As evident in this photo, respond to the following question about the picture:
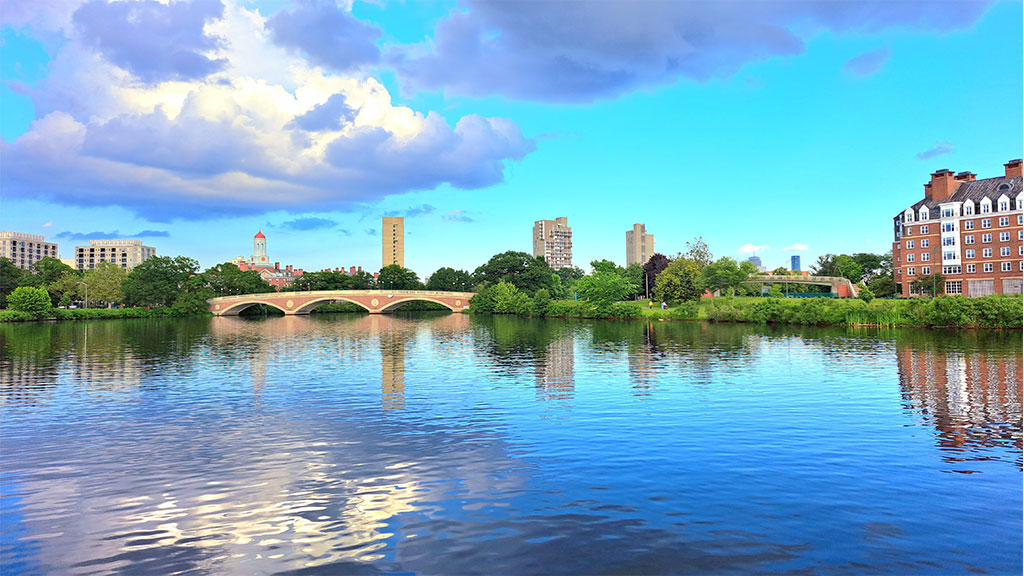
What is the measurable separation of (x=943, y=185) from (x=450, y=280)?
114 meters

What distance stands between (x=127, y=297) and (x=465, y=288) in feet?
262

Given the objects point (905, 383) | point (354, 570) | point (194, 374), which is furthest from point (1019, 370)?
point (194, 374)

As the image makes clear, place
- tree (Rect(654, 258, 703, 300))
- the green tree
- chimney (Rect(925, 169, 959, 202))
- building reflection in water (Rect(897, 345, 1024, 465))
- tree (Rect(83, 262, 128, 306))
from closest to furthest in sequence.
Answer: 1. building reflection in water (Rect(897, 345, 1024, 465))
2. tree (Rect(654, 258, 703, 300))
3. chimney (Rect(925, 169, 959, 202))
4. the green tree
5. tree (Rect(83, 262, 128, 306))

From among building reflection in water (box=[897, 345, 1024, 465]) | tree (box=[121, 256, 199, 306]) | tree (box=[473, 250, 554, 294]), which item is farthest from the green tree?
building reflection in water (box=[897, 345, 1024, 465])

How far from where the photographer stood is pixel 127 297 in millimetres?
119250

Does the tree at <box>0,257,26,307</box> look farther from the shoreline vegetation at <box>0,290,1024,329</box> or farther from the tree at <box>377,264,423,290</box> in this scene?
the tree at <box>377,264,423,290</box>

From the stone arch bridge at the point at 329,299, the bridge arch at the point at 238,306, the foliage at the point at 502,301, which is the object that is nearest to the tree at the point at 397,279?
the stone arch bridge at the point at 329,299

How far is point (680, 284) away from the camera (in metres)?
90.1

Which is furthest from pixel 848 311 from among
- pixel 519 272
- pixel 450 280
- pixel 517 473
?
pixel 450 280

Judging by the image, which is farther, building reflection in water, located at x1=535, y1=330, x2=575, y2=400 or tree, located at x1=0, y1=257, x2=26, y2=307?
tree, located at x1=0, y1=257, x2=26, y2=307

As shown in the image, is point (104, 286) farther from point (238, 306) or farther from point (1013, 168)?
point (1013, 168)

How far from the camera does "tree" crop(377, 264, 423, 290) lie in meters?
172

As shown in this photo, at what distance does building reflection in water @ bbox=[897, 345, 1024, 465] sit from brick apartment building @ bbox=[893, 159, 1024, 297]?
63109 mm

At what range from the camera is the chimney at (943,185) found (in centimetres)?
9369
